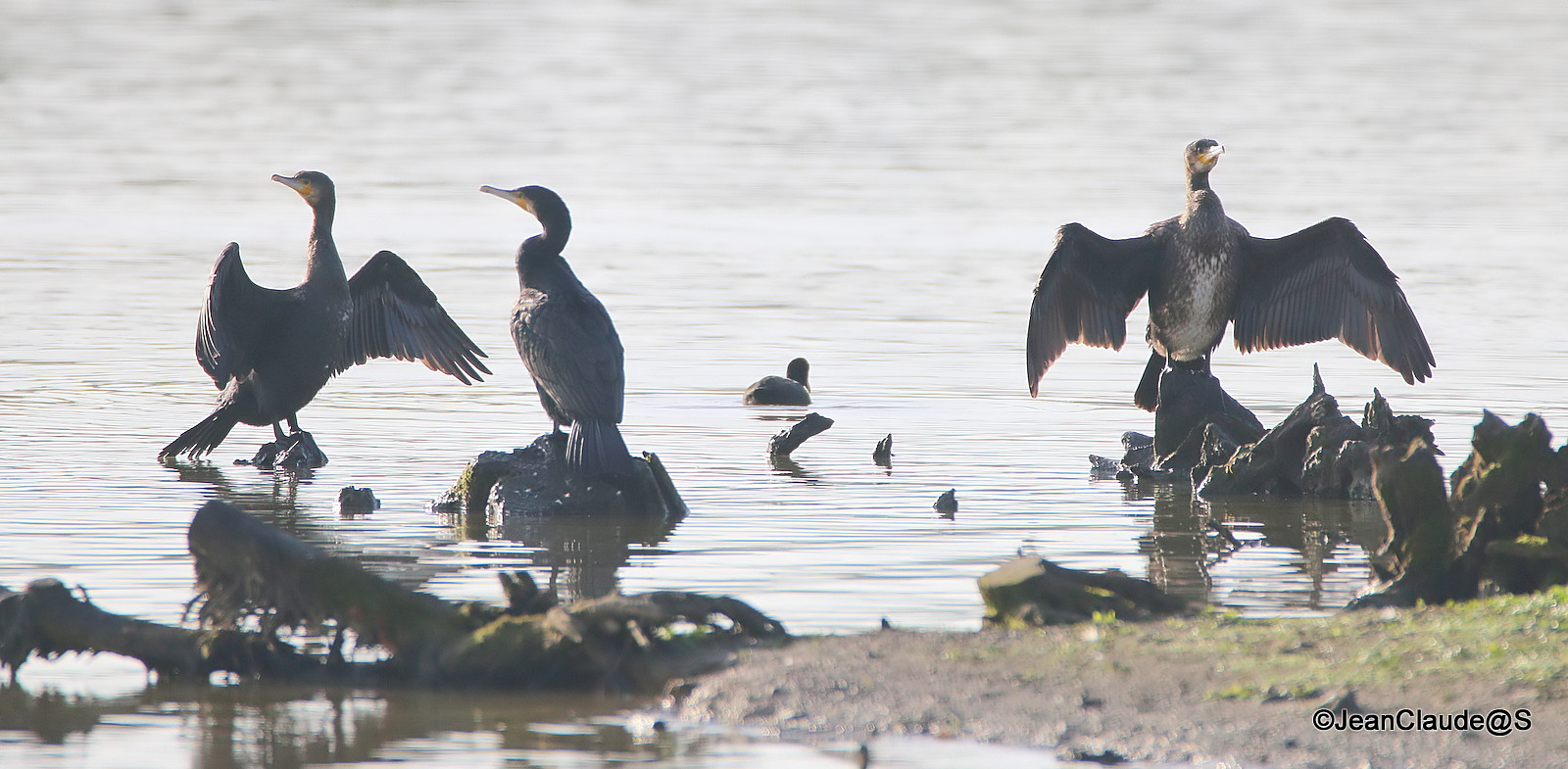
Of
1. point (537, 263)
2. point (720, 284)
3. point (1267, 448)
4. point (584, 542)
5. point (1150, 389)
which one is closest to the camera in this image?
point (584, 542)

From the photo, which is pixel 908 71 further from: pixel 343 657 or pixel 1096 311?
pixel 343 657

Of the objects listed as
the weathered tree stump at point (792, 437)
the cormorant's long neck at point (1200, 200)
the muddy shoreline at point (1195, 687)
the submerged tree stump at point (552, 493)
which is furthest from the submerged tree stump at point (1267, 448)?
the muddy shoreline at point (1195, 687)

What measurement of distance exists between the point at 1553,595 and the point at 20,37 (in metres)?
37.1

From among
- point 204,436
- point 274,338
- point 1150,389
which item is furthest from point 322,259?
point 1150,389

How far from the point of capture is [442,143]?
2605 cm

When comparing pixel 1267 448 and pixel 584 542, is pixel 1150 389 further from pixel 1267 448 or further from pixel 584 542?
pixel 584 542

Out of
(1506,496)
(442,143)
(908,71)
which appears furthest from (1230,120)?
(1506,496)

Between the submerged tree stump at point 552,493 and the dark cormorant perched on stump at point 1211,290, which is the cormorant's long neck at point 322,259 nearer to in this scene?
the submerged tree stump at point 552,493

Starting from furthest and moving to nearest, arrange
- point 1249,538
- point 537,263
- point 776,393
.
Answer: point 776,393
point 537,263
point 1249,538

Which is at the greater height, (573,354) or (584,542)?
(573,354)

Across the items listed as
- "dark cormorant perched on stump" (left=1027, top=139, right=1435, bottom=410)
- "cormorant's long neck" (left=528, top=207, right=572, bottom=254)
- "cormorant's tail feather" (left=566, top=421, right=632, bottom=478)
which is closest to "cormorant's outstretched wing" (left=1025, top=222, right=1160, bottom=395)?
"dark cormorant perched on stump" (left=1027, top=139, right=1435, bottom=410)

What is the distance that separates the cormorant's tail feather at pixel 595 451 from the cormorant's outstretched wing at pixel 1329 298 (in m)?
3.47

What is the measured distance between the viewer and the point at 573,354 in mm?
8430

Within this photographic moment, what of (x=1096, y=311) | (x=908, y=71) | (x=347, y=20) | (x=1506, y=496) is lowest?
(x=1506, y=496)
